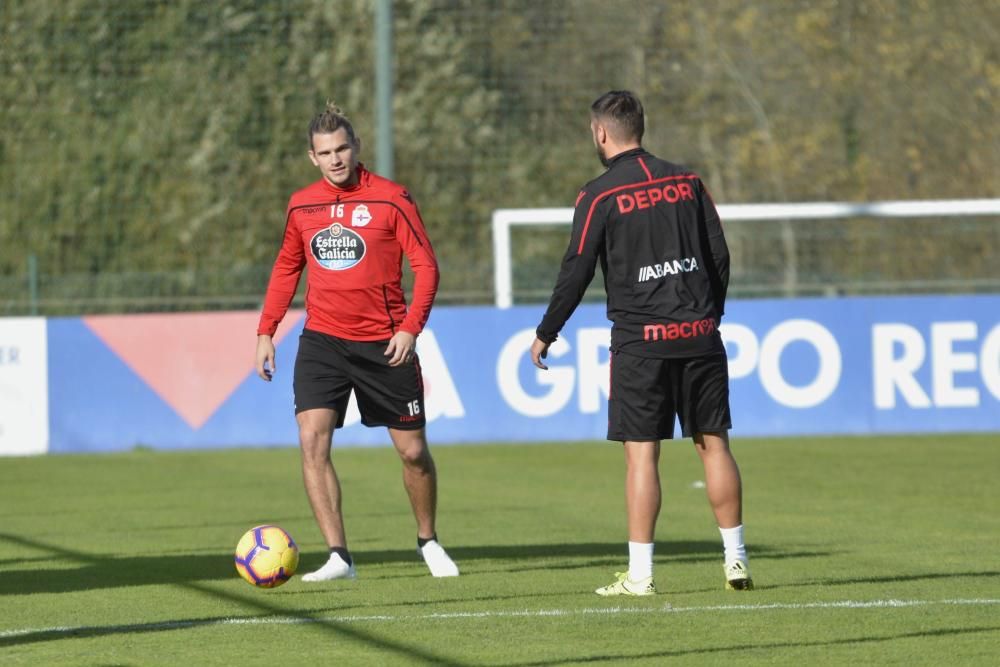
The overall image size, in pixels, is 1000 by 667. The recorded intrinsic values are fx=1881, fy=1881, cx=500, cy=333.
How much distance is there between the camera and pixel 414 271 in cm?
827

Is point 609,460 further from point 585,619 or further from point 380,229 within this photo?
point 585,619

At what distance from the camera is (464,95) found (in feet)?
69.5

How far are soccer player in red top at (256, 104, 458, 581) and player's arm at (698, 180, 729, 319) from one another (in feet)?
4.33

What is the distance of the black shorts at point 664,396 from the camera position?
24.3 feet

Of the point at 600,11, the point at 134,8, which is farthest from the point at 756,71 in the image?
the point at 134,8

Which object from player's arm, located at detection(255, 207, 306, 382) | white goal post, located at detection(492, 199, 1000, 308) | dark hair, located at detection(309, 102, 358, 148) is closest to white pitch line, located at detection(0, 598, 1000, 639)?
player's arm, located at detection(255, 207, 306, 382)

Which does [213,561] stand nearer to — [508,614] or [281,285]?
[281,285]

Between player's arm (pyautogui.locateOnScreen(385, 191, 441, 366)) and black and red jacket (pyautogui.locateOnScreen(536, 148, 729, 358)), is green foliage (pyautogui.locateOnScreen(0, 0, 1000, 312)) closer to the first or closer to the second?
player's arm (pyautogui.locateOnScreen(385, 191, 441, 366))

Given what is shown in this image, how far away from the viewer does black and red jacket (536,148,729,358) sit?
740 centimetres

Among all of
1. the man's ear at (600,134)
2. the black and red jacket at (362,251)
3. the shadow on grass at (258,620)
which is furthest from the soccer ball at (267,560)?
the man's ear at (600,134)

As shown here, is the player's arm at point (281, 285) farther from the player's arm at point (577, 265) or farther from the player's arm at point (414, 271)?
the player's arm at point (577, 265)

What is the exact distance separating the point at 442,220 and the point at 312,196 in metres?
12.8

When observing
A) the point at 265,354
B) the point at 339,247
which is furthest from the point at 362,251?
the point at 265,354

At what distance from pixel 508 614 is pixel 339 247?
207 centimetres
